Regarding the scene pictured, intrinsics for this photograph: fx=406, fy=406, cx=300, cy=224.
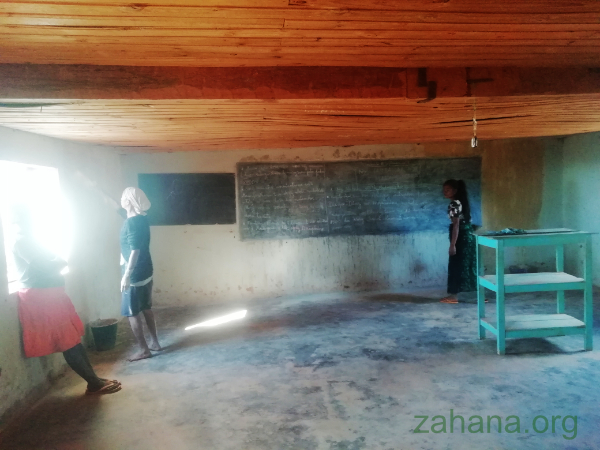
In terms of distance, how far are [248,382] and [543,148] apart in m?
5.64

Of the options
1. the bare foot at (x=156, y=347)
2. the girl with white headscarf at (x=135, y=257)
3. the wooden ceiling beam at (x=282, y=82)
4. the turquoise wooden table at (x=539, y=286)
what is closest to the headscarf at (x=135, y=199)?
the girl with white headscarf at (x=135, y=257)

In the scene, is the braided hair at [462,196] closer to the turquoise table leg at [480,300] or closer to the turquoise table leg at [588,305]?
the turquoise table leg at [480,300]

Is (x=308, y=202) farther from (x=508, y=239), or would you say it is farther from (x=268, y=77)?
(x=268, y=77)

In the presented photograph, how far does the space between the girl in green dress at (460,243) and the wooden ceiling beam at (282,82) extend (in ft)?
8.59

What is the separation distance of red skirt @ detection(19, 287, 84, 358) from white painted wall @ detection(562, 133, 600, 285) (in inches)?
258

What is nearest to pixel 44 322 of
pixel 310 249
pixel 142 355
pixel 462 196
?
pixel 142 355

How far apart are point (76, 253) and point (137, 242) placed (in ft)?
3.03

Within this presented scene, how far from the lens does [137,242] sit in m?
3.72

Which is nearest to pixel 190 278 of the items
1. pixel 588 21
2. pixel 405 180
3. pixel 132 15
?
pixel 405 180

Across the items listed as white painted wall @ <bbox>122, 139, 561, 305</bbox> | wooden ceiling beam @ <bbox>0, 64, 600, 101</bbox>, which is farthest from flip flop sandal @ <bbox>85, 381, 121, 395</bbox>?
white painted wall @ <bbox>122, 139, 561, 305</bbox>

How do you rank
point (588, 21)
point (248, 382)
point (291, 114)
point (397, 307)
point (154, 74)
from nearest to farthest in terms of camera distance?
point (588, 21), point (154, 74), point (291, 114), point (248, 382), point (397, 307)

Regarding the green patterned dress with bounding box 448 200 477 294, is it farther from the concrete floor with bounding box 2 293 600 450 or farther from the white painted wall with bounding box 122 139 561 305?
the white painted wall with bounding box 122 139 561 305

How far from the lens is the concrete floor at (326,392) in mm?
2541

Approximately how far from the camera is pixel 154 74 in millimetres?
2264
